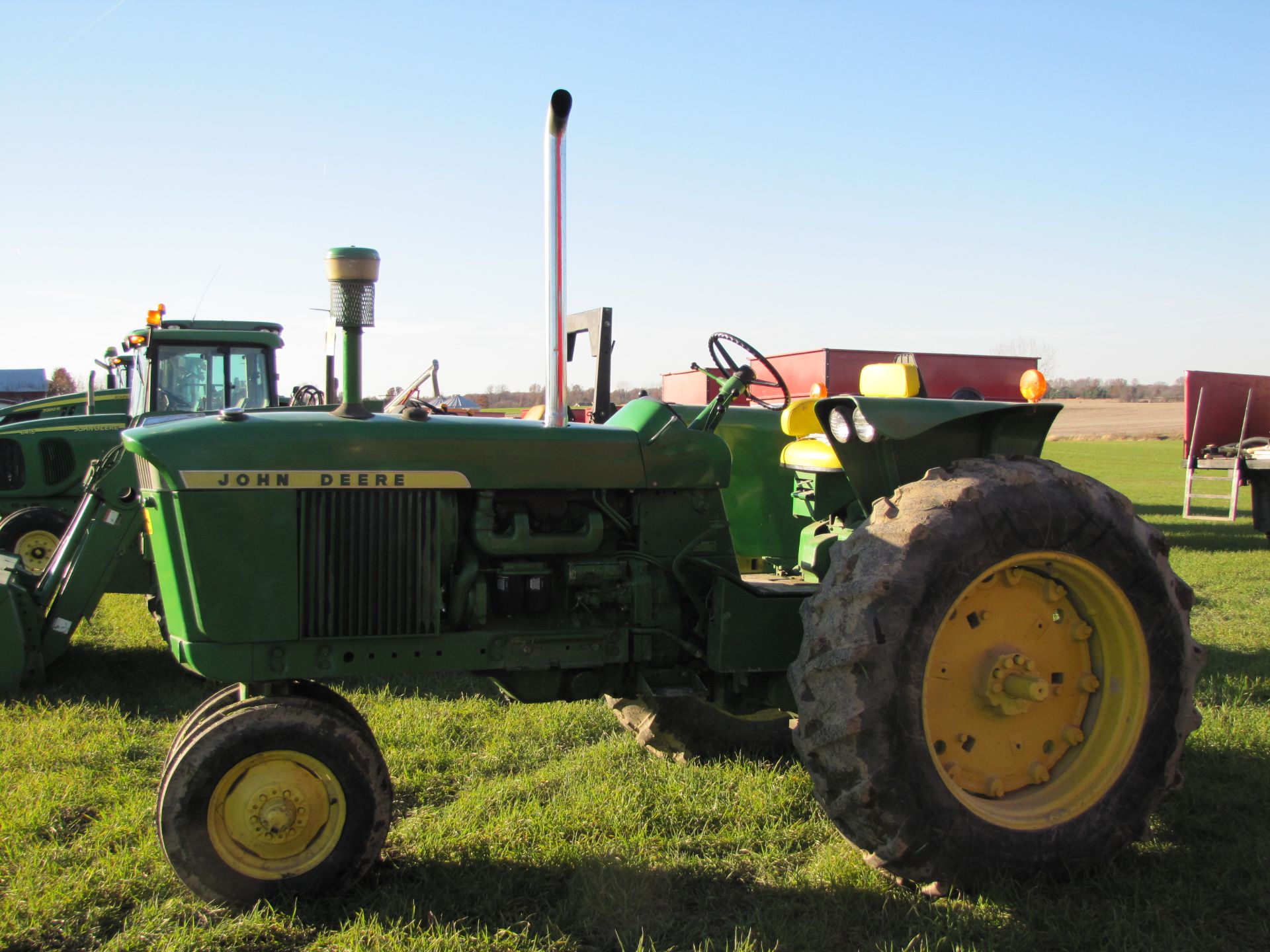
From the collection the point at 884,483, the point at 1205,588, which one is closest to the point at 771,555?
the point at 884,483

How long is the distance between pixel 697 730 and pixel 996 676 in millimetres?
1406

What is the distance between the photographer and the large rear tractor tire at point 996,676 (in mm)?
2709

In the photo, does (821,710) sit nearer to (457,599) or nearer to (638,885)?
(638,885)

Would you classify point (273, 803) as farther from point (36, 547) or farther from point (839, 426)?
point (36, 547)

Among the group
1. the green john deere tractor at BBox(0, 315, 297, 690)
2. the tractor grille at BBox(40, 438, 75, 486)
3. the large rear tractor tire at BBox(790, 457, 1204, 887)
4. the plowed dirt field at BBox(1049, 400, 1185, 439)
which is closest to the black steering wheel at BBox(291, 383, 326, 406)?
the green john deere tractor at BBox(0, 315, 297, 690)

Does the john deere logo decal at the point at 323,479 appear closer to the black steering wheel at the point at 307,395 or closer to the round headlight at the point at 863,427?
the round headlight at the point at 863,427

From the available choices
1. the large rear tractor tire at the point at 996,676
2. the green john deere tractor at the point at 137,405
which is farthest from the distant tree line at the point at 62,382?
the large rear tractor tire at the point at 996,676

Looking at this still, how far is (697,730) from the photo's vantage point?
159 inches

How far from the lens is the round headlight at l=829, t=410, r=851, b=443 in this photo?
3330mm

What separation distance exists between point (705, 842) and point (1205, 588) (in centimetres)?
668

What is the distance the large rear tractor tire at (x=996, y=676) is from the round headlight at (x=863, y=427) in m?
0.28

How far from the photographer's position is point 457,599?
3.08 m

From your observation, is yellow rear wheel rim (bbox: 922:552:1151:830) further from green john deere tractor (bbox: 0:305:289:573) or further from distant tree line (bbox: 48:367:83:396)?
distant tree line (bbox: 48:367:83:396)

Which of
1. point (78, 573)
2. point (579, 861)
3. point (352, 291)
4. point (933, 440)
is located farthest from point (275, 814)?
point (78, 573)
